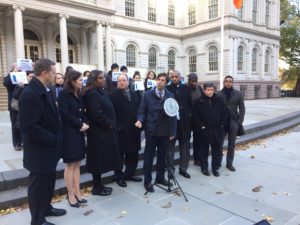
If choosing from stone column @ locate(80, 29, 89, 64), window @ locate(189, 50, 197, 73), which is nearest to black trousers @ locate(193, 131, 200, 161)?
stone column @ locate(80, 29, 89, 64)

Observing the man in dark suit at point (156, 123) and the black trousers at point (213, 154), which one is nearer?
the man in dark suit at point (156, 123)

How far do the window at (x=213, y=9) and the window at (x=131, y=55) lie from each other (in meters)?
9.94

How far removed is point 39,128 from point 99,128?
1405 mm

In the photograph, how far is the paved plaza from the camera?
3.70m

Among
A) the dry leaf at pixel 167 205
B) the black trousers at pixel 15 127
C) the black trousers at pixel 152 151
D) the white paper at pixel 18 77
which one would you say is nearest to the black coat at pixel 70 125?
the black trousers at pixel 152 151

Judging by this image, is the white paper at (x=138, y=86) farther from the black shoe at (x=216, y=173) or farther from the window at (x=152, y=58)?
the window at (x=152, y=58)

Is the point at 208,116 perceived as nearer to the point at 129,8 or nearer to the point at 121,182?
the point at 121,182

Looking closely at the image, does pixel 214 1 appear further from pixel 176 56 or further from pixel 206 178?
pixel 206 178

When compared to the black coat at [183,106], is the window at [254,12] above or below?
above

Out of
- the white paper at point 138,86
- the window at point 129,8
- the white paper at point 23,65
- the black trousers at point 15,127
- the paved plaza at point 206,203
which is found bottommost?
the paved plaza at point 206,203

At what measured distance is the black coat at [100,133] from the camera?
4199 millimetres

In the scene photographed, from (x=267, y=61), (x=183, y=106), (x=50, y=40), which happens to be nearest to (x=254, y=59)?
(x=267, y=61)

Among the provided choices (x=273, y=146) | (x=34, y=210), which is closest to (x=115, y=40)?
(x=273, y=146)

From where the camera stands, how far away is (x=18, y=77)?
18.7 ft
